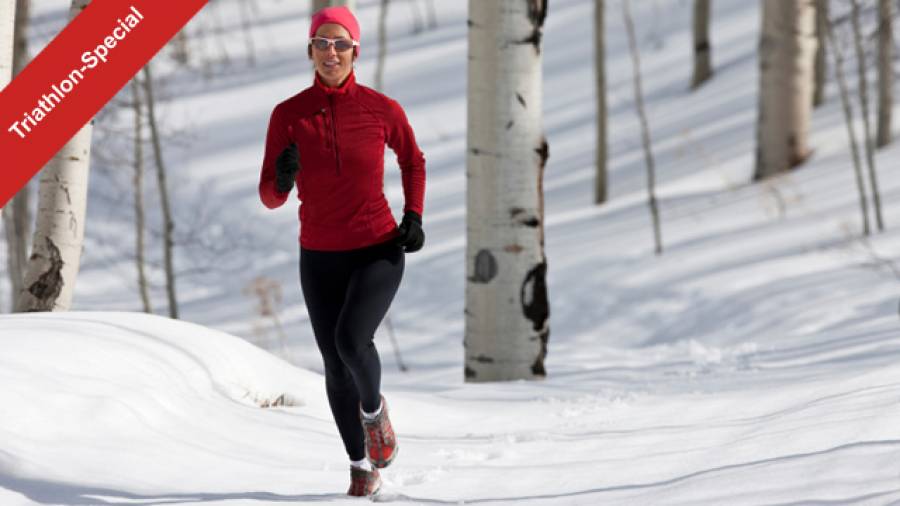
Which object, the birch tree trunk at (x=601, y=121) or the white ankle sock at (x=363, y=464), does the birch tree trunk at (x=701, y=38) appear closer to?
the birch tree trunk at (x=601, y=121)

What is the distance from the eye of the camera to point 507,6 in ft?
23.3

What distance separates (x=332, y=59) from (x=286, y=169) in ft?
1.41

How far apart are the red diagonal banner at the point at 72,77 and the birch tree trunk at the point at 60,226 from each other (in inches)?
Answer: 3.7

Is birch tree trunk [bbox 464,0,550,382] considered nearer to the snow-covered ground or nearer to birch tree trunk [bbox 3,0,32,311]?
the snow-covered ground

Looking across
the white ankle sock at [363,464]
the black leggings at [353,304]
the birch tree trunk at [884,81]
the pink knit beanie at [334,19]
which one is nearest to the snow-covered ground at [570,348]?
the white ankle sock at [363,464]

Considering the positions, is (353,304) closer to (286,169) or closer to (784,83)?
(286,169)

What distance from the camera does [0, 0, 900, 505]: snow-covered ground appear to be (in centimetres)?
441

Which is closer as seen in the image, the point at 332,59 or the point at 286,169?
the point at 286,169

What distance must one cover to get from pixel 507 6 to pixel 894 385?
126 inches

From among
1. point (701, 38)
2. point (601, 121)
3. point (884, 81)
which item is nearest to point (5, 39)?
point (884, 81)

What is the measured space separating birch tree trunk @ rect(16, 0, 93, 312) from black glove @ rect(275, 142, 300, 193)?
9.85ft

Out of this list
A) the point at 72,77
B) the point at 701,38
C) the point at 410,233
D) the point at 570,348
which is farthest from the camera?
the point at 701,38

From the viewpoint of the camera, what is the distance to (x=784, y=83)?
14.9 m

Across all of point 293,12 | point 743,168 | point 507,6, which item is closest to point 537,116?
point 507,6
